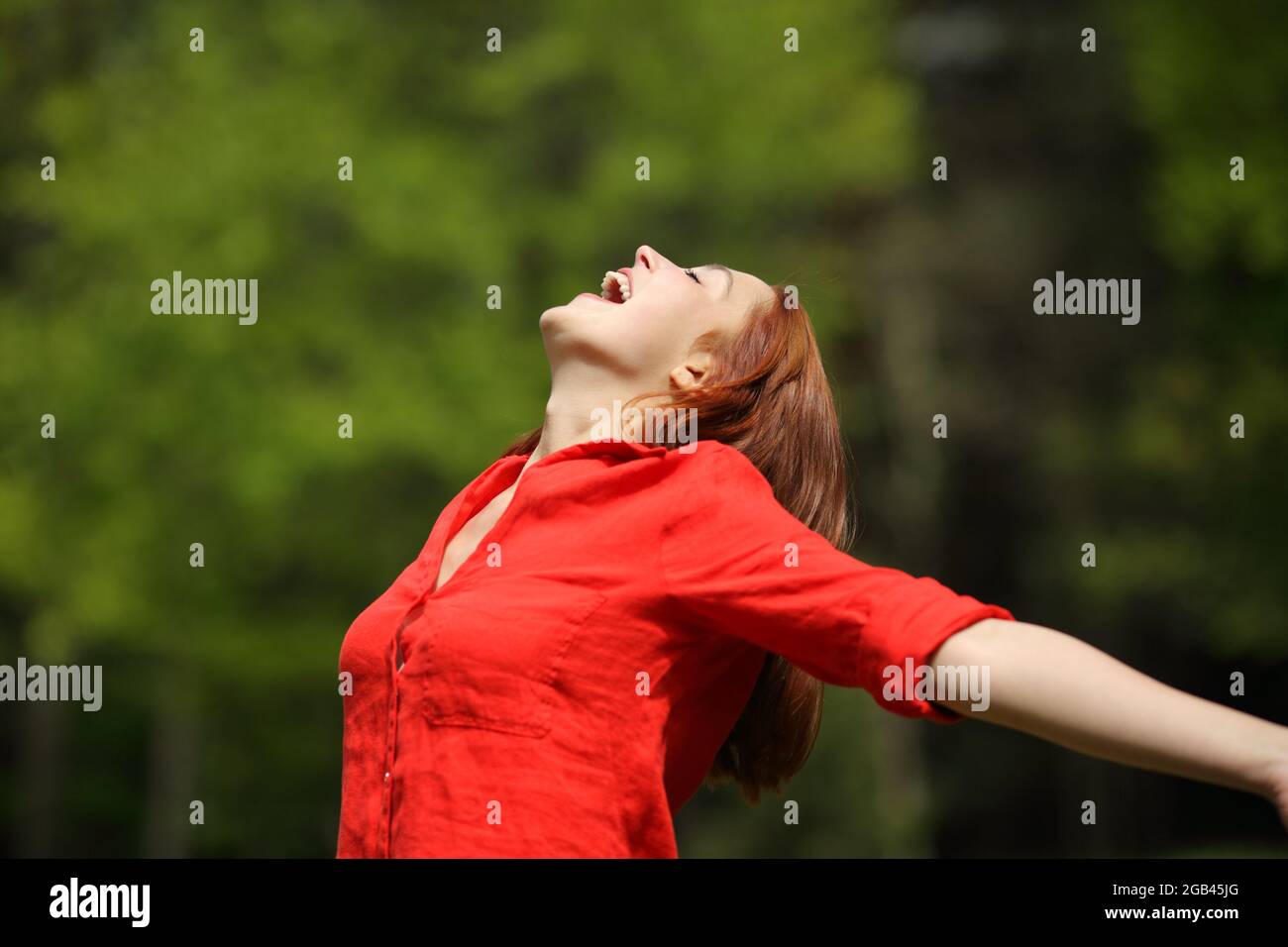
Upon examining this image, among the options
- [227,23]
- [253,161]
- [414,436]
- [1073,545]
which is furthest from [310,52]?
[1073,545]

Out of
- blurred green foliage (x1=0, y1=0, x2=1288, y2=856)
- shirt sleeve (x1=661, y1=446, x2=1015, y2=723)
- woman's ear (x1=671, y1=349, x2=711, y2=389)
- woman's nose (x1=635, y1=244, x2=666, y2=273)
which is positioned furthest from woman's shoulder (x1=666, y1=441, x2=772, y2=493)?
blurred green foliage (x1=0, y1=0, x2=1288, y2=856)

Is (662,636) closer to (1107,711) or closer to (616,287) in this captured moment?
(1107,711)

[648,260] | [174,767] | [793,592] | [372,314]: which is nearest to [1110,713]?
[793,592]

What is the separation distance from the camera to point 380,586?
10.4m

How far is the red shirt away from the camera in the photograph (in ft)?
7.14

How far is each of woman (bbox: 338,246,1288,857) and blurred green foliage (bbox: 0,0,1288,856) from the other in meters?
6.86

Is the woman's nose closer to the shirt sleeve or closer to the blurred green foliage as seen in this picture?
the shirt sleeve

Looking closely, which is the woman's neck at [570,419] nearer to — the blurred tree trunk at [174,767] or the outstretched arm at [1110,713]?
the outstretched arm at [1110,713]

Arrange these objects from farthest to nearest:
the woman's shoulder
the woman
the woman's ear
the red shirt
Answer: the woman's ear < the woman's shoulder < the red shirt < the woman

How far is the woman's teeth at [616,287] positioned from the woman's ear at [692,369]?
0.60 ft

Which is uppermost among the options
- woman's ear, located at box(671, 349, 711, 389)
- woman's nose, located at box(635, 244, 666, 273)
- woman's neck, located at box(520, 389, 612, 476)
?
woman's nose, located at box(635, 244, 666, 273)

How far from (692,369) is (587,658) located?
0.64 metres

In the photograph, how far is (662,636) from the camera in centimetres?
229
